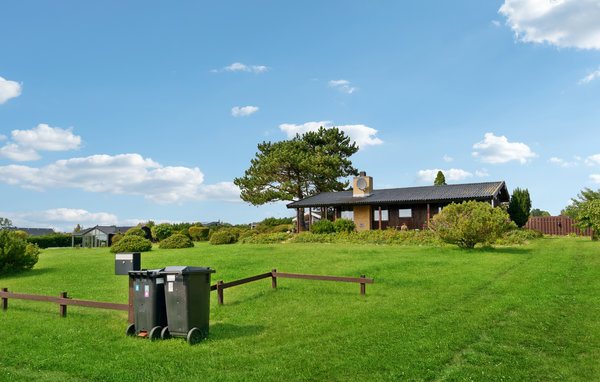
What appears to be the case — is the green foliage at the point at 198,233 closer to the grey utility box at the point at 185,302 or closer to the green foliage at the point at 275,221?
the green foliage at the point at 275,221

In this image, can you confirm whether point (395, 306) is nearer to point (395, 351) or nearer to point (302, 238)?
point (395, 351)

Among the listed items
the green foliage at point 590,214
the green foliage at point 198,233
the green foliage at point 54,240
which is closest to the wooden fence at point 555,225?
the green foliage at point 590,214

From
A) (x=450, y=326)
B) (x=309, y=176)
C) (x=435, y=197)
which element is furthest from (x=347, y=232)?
(x=450, y=326)

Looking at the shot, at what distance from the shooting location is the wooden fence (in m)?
38.7

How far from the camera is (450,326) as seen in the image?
8.16 metres

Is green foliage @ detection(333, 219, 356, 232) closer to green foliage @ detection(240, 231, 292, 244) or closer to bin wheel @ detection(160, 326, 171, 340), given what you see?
green foliage @ detection(240, 231, 292, 244)

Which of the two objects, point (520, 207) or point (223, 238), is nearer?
point (223, 238)

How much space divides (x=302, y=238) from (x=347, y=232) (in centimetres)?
381

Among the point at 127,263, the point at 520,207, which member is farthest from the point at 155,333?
the point at 520,207

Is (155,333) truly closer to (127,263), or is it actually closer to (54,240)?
(127,263)

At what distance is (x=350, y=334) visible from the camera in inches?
302

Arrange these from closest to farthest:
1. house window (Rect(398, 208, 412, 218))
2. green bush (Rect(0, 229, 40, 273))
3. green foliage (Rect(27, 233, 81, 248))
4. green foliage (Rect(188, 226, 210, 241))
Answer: green bush (Rect(0, 229, 40, 273))
house window (Rect(398, 208, 412, 218))
green foliage (Rect(188, 226, 210, 241))
green foliage (Rect(27, 233, 81, 248))

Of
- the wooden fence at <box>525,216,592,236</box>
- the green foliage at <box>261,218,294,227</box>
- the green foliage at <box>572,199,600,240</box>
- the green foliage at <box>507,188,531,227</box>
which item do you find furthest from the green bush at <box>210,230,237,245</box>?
the wooden fence at <box>525,216,592,236</box>

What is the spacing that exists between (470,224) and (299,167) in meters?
26.8
